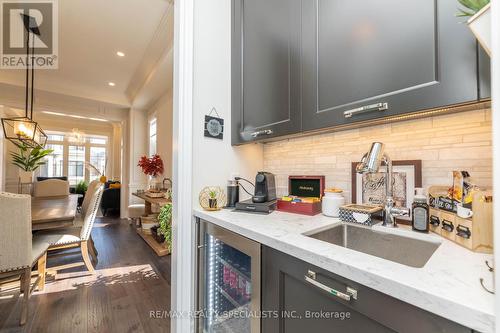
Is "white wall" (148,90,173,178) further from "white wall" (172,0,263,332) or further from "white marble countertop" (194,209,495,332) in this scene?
"white marble countertop" (194,209,495,332)

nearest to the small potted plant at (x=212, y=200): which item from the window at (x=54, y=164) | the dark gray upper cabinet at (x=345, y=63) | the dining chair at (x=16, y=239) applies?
the dark gray upper cabinet at (x=345, y=63)

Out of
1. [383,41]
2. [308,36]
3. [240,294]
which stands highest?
[308,36]

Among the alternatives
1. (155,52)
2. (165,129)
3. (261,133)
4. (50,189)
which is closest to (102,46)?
(155,52)

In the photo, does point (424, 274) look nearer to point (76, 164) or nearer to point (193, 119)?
point (193, 119)

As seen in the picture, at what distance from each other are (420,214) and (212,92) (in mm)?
1239

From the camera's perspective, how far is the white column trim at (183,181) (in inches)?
45.4

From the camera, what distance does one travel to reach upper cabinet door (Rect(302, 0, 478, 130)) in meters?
0.61

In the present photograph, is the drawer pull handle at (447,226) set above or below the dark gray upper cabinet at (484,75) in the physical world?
below

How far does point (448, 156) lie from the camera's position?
832 mm

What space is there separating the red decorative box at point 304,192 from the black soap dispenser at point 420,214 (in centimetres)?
43

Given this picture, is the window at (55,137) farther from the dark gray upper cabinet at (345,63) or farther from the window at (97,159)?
the dark gray upper cabinet at (345,63)

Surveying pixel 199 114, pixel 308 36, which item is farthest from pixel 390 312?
pixel 199 114

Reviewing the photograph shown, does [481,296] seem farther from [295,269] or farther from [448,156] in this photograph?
[448,156]

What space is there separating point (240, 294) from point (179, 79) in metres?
1.23
